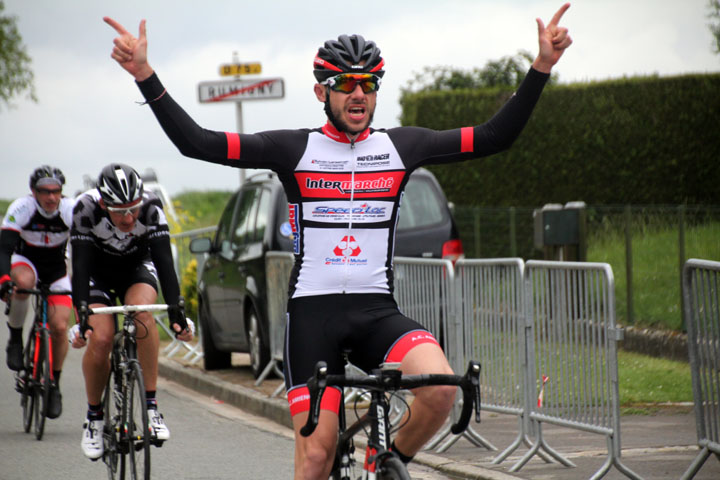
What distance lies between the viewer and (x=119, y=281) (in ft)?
25.7

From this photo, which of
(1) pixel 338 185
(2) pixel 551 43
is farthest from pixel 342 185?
(2) pixel 551 43

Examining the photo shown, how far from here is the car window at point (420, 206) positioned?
1202cm

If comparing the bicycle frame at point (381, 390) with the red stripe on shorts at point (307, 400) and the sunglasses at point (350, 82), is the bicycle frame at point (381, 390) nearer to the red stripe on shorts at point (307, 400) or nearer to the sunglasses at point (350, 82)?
the red stripe on shorts at point (307, 400)

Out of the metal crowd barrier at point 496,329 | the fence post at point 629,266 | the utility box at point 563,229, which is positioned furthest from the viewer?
the utility box at point 563,229

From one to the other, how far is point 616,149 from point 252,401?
10796mm

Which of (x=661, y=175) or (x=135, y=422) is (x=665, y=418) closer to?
(x=135, y=422)

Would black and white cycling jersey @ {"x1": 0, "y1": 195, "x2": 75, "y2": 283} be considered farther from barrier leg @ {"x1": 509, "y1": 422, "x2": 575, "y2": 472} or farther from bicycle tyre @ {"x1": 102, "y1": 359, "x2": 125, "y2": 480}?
barrier leg @ {"x1": 509, "y1": 422, "x2": 575, "y2": 472}

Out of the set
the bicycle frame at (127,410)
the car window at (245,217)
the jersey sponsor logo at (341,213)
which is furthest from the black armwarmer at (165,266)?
the car window at (245,217)

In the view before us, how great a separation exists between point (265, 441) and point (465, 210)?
10179 mm

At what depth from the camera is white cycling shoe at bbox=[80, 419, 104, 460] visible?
716 centimetres

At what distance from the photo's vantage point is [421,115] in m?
22.8

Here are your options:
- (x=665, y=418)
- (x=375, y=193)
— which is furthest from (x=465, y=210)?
(x=375, y=193)

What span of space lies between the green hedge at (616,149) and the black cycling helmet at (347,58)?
15540 mm

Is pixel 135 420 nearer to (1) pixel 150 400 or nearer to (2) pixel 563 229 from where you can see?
(1) pixel 150 400
